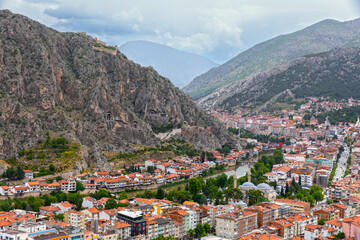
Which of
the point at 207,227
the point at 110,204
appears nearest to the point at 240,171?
the point at 110,204

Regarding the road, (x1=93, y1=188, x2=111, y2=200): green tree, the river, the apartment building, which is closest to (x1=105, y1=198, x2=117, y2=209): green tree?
(x1=93, y1=188, x2=111, y2=200): green tree

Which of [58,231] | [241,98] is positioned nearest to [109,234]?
[58,231]

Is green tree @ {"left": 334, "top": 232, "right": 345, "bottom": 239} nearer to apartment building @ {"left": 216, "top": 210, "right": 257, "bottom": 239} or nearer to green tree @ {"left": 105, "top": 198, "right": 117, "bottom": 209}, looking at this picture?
apartment building @ {"left": 216, "top": 210, "right": 257, "bottom": 239}

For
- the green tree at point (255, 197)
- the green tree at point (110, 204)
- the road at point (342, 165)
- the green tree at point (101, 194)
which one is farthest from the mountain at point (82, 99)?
the road at point (342, 165)

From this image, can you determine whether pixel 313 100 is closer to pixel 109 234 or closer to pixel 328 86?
pixel 328 86

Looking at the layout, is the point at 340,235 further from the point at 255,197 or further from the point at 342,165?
the point at 342,165

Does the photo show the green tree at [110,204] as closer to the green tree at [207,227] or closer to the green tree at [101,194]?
the green tree at [101,194]
